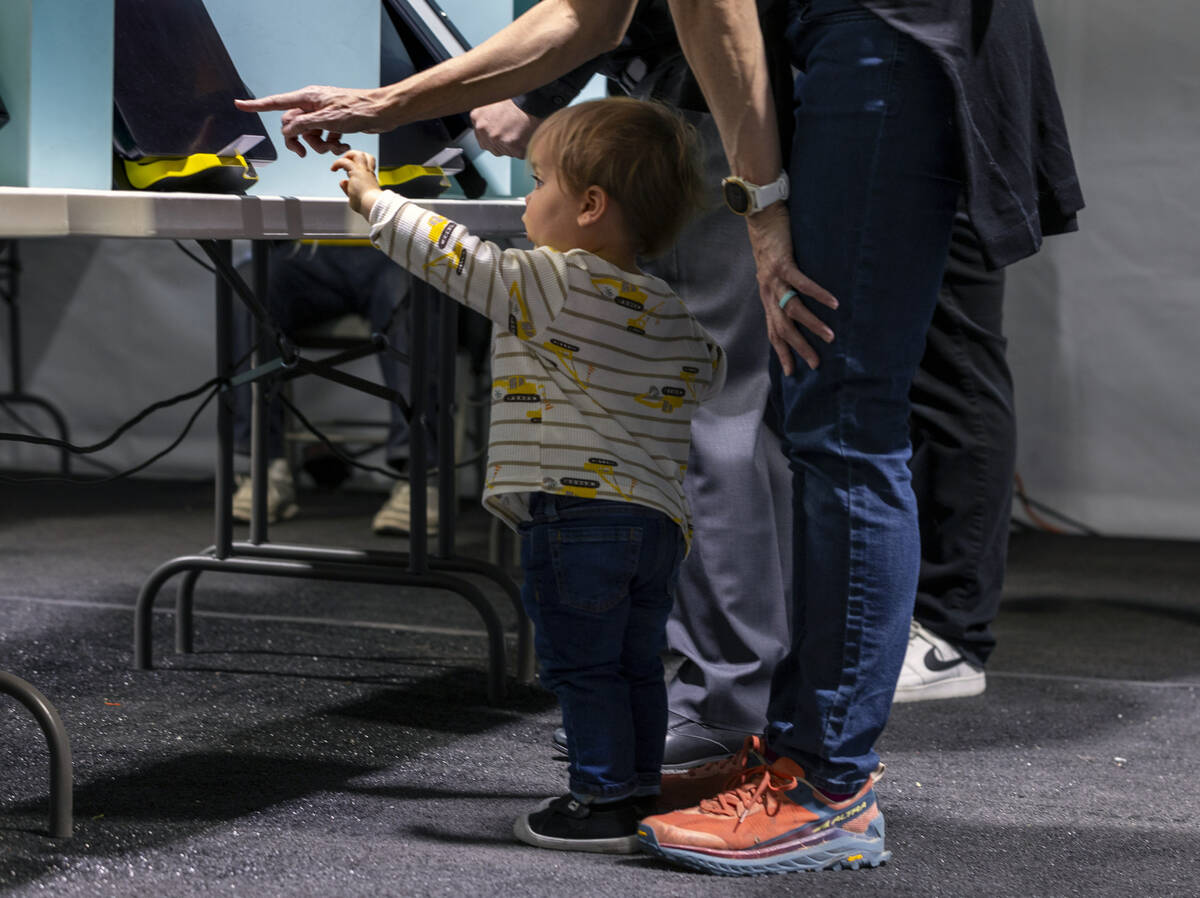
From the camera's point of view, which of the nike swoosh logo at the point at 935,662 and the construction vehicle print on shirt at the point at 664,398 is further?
the nike swoosh logo at the point at 935,662

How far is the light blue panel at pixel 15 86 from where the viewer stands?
55.2 inches

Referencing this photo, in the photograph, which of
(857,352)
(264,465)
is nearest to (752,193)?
(857,352)

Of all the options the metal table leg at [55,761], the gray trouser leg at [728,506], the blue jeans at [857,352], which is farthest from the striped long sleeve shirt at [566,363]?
the metal table leg at [55,761]

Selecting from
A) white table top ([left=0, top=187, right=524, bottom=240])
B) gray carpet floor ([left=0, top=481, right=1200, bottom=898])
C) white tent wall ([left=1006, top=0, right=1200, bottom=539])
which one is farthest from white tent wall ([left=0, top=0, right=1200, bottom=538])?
white table top ([left=0, top=187, right=524, bottom=240])

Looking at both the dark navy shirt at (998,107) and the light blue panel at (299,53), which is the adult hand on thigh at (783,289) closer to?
the dark navy shirt at (998,107)

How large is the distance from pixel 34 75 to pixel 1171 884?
1.30m

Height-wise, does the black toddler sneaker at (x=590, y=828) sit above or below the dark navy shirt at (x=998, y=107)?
below

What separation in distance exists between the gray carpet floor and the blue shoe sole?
0.02m

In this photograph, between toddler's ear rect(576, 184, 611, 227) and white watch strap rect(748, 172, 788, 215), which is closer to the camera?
white watch strap rect(748, 172, 788, 215)

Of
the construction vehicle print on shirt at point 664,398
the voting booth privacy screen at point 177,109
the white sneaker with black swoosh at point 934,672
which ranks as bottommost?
the white sneaker with black swoosh at point 934,672

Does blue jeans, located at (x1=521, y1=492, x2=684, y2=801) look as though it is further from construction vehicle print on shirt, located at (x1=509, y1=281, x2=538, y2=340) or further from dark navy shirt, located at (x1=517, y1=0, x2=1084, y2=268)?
dark navy shirt, located at (x1=517, y1=0, x2=1084, y2=268)

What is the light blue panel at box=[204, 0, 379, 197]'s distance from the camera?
1.78 metres

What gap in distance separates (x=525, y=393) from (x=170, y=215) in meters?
0.36

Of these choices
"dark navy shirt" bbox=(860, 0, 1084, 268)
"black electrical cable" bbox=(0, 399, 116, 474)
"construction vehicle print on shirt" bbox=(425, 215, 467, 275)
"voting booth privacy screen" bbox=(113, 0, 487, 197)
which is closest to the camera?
"dark navy shirt" bbox=(860, 0, 1084, 268)
